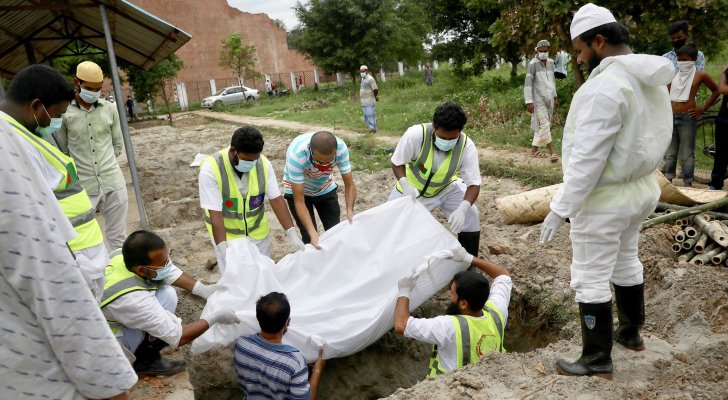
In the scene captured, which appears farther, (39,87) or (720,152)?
(720,152)

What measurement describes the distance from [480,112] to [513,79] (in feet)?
18.1

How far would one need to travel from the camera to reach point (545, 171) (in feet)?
20.7

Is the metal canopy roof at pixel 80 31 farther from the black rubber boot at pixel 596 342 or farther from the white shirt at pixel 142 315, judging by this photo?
the black rubber boot at pixel 596 342

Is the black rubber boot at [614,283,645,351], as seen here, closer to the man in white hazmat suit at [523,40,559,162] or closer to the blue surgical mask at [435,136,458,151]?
the blue surgical mask at [435,136,458,151]

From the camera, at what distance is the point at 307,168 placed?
3736mm

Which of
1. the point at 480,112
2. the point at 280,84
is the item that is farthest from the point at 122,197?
the point at 280,84

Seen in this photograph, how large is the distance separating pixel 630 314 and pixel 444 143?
5.04 feet

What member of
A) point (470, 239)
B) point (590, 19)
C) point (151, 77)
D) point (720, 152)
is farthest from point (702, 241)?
point (151, 77)

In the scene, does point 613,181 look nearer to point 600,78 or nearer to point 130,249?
point 600,78

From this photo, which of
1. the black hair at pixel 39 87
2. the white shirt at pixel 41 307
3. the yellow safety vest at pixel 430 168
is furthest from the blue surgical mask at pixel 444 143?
the white shirt at pixel 41 307

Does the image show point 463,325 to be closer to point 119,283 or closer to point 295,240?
point 295,240

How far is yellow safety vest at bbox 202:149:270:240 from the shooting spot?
3.21 m

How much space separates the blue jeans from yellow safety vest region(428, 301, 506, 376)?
3612 mm

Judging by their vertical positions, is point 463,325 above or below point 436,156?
below
